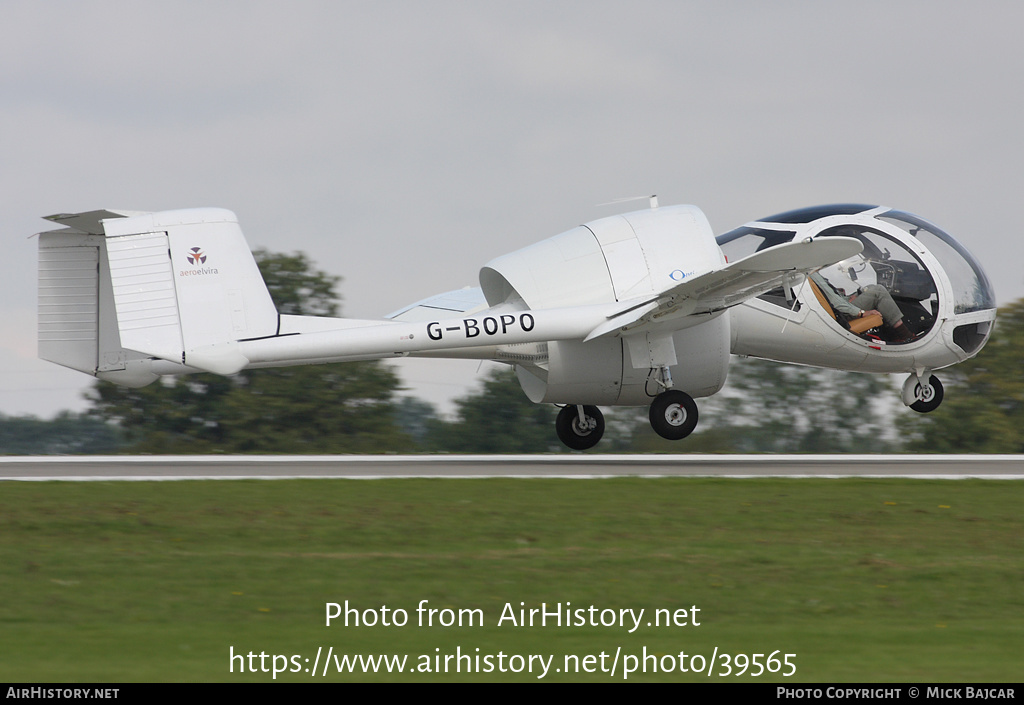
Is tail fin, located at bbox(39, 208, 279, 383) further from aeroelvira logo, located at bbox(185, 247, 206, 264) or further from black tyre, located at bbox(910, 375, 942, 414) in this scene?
black tyre, located at bbox(910, 375, 942, 414)

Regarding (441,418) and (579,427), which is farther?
(441,418)

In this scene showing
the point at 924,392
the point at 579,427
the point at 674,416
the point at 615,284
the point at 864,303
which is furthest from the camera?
the point at 924,392

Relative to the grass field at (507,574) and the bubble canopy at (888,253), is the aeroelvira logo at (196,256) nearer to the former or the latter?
the grass field at (507,574)

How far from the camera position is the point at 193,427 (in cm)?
3181

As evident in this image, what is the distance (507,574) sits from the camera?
340 inches

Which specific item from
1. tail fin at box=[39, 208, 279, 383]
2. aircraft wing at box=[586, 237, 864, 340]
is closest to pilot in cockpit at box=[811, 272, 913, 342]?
aircraft wing at box=[586, 237, 864, 340]

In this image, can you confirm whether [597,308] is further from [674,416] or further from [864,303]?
[864,303]

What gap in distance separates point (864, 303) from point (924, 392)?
2263mm

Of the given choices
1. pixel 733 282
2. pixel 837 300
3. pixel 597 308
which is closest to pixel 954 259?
pixel 837 300

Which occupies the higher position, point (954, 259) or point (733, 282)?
point (954, 259)

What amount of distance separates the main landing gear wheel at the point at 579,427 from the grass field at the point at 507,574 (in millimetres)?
5567

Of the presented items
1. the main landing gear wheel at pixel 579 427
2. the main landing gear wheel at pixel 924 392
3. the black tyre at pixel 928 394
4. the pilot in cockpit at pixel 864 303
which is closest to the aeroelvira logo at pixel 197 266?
the main landing gear wheel at pixel 579 427

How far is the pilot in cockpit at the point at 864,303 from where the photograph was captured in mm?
18203

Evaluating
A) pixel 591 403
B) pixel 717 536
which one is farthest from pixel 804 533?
pixel 591 403
